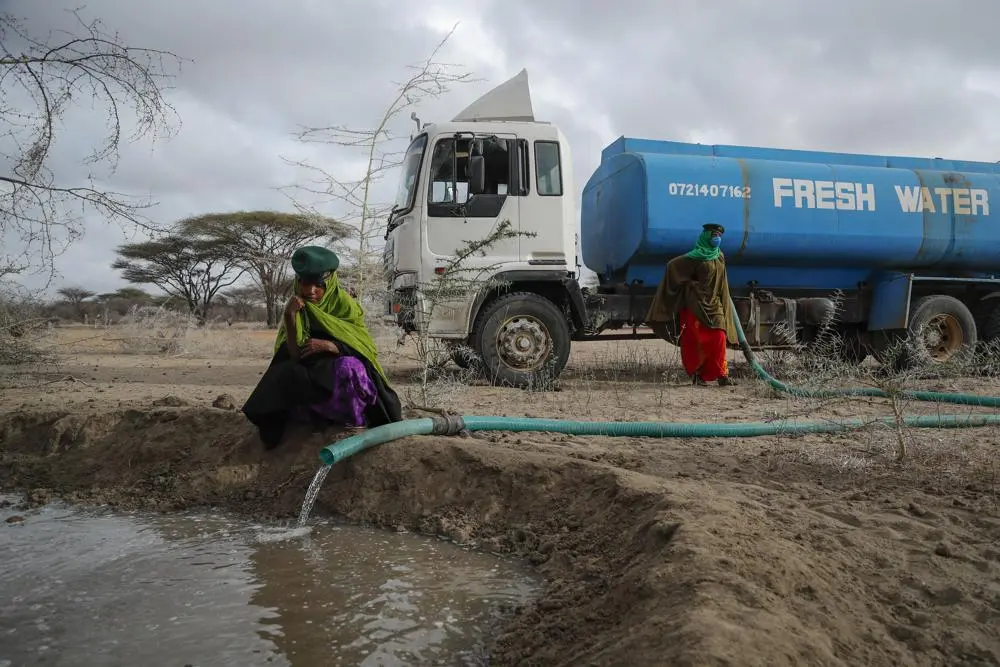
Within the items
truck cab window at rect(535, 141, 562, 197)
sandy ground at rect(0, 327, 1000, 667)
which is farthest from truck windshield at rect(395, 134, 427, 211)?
sandy ground at rect(0, 327, 1000, 667)

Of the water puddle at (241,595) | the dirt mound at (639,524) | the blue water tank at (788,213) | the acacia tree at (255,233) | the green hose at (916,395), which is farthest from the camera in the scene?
the acacia tree at (255,233)

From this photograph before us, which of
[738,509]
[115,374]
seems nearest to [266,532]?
[738,509]

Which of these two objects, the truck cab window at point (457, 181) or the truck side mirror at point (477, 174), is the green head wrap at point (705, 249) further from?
the truck side mirror at point (477, 174)

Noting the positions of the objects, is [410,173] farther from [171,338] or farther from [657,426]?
[171,338]

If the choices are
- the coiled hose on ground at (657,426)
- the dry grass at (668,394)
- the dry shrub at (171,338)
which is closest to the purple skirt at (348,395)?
the coiled hose on ground at (657,426)

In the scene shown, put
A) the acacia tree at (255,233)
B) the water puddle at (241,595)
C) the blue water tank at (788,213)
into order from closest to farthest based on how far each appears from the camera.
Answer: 1. the water puddle at (241,595)
2. the blue water tank at (788,213)
3. the acacia tree at (255,233)

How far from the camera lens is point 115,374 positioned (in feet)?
31.0

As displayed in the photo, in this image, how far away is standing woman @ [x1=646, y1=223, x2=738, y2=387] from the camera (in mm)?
7395

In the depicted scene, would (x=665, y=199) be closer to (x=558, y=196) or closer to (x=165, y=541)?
(x=558, y=196)

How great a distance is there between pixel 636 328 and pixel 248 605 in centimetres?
627

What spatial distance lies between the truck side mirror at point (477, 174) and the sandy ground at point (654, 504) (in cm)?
200

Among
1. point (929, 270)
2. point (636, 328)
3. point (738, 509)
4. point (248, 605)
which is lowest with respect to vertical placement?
point (248, 605)

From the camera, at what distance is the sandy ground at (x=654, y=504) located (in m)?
2.04

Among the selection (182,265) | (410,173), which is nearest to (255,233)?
(182,265)
